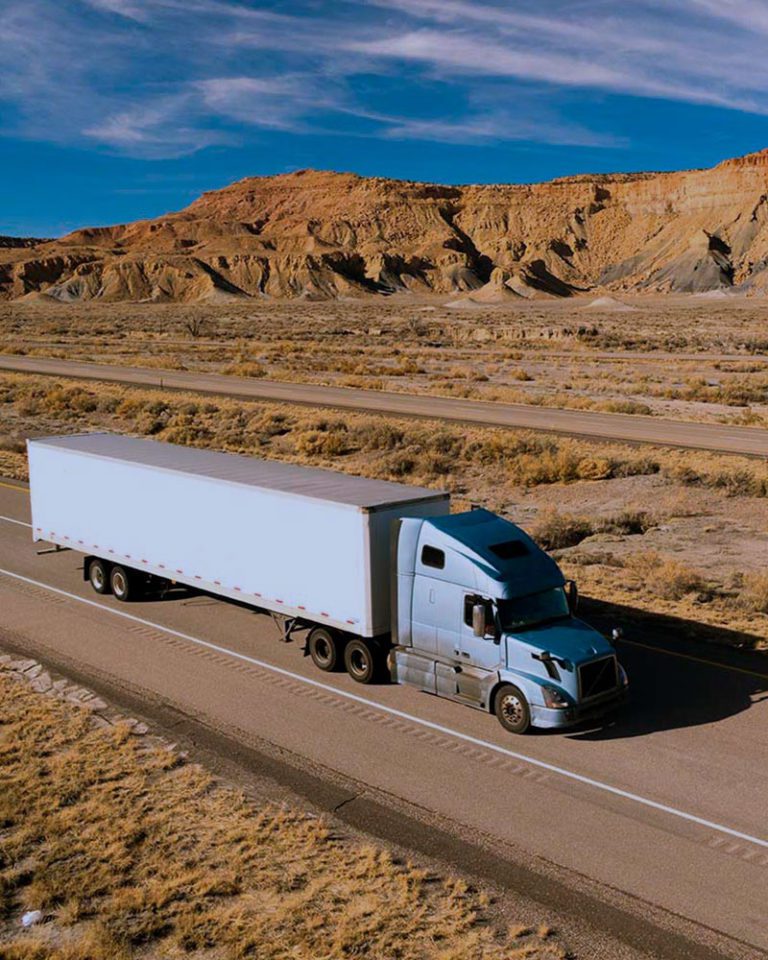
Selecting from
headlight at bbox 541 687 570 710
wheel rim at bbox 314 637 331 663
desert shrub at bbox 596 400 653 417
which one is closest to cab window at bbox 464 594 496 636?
headlight at bbox 541 687 570 710

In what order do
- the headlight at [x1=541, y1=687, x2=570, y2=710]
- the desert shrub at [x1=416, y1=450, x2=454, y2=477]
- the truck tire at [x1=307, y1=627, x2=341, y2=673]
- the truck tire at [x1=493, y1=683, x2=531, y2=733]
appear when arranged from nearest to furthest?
the headlight at [x1=541, y1=687, x2=570, y2=710] < the truck tire at [x1=493, y1=683, x2=531, y2=733] < the truck tire at [x1=307, y1=627, x2=341, y2=673] < the desert shrub at [x1=416, y1=450, x2=454, y2=477]

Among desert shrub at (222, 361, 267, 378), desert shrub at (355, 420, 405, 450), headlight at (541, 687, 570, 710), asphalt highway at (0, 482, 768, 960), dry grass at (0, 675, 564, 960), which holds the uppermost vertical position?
desert shrub at (222, 361, 267, 378)

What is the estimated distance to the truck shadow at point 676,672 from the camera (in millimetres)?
13195

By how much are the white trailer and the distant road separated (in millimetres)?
20728

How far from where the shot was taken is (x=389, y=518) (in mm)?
13852

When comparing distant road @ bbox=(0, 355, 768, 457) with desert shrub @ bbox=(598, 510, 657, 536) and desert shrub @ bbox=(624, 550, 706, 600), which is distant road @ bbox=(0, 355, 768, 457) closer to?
desert shrub @ bbox=(598, 510, 657, 536)

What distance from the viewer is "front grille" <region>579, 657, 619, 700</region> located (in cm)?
1236

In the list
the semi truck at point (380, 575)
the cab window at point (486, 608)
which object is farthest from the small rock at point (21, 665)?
the cab window at point (486, 608)

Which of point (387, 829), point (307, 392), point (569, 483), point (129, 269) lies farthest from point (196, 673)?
point (129, 269)

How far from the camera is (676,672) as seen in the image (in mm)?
14859

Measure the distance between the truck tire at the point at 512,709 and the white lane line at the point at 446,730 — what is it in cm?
38

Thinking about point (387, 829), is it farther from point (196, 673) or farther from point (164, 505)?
point (164, 505)

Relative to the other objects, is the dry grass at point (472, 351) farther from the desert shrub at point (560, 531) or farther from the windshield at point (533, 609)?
the windshield at point (533, 609)

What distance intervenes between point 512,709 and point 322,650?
3450 millimetres
